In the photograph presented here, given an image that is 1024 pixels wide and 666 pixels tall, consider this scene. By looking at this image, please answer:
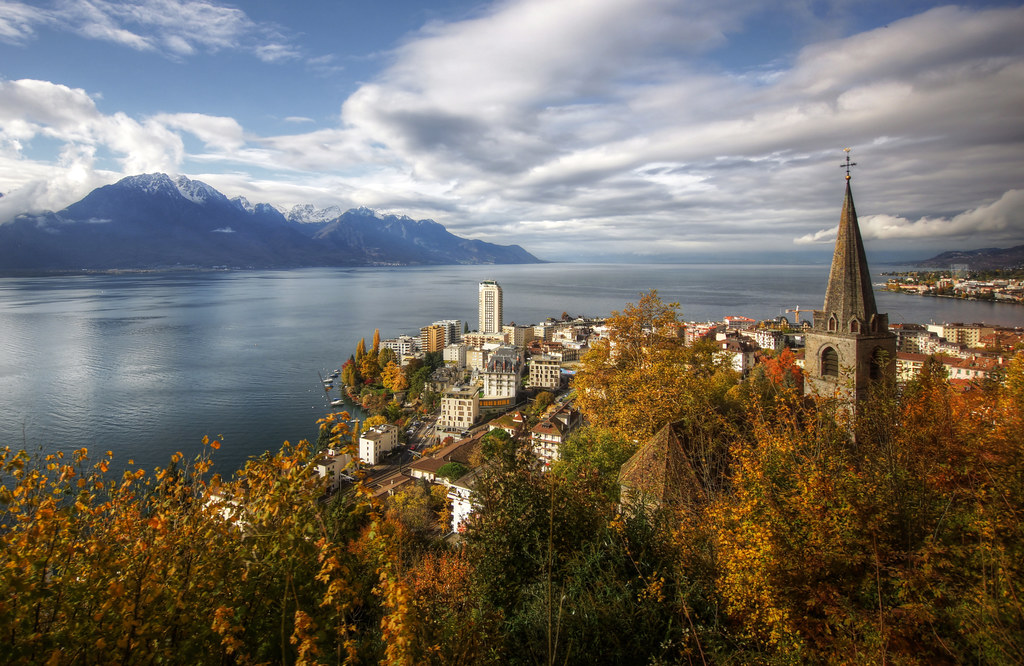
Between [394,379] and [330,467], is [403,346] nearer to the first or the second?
[394,379]

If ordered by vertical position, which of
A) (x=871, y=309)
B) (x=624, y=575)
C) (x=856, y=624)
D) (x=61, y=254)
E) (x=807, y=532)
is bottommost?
(x=624, y=575)

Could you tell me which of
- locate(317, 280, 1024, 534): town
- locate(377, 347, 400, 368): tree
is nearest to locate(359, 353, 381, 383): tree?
locate(317, 280, 1024, 534): town

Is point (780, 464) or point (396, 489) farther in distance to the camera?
point (396, 489)

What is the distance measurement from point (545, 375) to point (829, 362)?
73.4 feet

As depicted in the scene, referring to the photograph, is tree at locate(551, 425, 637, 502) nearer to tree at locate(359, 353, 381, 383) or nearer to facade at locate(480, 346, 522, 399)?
facade at locate(480, 346, 522, 399)

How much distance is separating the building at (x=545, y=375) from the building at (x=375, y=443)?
458 inches

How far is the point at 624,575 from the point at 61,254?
176m

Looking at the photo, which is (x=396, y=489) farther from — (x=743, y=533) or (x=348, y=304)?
(x=348, y=304)

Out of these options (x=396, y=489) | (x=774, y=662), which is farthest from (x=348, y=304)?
(x=774, y=662)

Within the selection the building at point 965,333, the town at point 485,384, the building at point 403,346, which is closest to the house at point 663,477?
the town at point 485,384

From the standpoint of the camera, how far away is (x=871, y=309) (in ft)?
32.4

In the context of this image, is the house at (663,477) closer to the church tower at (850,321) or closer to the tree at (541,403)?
the church tower at (850,321)

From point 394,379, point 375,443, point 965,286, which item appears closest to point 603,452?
point 375,443

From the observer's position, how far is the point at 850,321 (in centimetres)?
992
